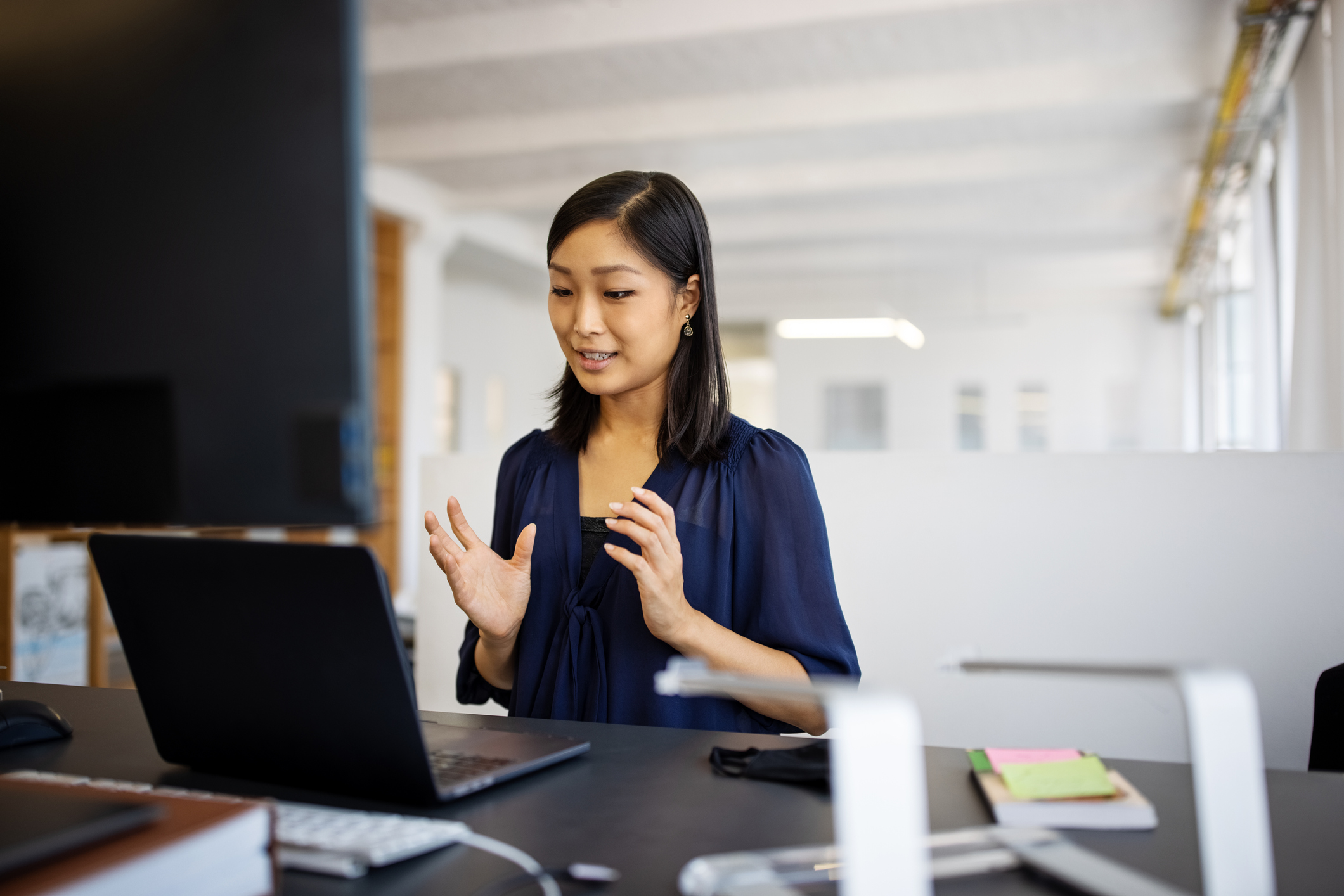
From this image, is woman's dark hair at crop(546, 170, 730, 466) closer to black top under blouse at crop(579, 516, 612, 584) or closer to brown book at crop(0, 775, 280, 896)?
black top under blouse at crop(579, 516, 612, 584)

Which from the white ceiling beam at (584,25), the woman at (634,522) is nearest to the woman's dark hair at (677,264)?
the woman at (634,522)

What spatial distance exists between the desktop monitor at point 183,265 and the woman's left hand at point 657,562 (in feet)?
1.53

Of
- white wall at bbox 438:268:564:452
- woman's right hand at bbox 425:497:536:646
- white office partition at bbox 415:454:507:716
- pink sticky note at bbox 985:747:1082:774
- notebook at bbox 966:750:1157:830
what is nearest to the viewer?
notebook at bbox 966:750:1157:830

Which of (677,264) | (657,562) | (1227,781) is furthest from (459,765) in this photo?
(677,264)

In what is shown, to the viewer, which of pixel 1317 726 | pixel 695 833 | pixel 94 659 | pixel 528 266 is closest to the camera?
pixel 695 833

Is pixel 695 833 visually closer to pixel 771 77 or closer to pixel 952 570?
pixel 952 570

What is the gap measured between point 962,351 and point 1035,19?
26.0 feet

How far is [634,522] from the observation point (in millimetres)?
1072

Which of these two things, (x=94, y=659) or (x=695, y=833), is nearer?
(x=695, y=833)

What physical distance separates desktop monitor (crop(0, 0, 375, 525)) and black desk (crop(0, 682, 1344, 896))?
0.26 m

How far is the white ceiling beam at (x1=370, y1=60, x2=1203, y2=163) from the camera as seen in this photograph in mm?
5590

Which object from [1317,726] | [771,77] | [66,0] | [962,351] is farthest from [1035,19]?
[962,351]

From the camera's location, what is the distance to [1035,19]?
5.01 m

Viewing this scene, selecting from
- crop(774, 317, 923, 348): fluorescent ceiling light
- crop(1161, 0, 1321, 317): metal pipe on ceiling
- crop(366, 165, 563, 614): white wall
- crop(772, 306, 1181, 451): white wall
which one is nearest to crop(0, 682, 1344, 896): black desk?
crop(366, 165, 563, 614): white wall
